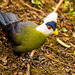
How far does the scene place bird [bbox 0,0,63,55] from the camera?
325 centimetres

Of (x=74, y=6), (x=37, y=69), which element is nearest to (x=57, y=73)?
(x=37, y=69)

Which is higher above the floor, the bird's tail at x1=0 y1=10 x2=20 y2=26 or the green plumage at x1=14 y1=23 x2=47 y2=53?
the bird's tail at x1=0 y1=10 x2=20 y2=26

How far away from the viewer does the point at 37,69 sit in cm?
333

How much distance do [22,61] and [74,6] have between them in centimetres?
422

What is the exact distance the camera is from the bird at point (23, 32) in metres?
3.25

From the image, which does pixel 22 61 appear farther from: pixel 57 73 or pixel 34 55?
pixel 57 73

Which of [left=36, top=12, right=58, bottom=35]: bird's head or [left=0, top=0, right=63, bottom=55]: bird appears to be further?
[left=36, top=12, right=58, bottom=35]: bird's head

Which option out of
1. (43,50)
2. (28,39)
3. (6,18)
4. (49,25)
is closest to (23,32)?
(28,39)

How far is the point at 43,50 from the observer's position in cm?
400

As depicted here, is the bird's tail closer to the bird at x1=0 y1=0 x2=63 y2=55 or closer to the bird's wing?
the bird at x1=0 y1=0 x2=63 y2=55

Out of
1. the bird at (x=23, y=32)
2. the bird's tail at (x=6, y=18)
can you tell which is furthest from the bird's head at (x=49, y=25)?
the bird's tail at (x=6, y=18)

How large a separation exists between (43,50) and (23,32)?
1.06m

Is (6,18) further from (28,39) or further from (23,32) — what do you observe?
(28,39)

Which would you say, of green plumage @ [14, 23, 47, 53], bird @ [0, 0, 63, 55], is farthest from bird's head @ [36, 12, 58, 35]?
green plumage @ [14, 23, 47, 53]
